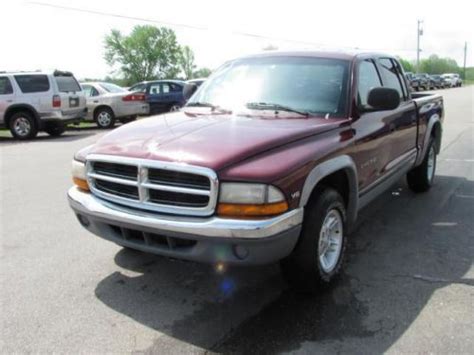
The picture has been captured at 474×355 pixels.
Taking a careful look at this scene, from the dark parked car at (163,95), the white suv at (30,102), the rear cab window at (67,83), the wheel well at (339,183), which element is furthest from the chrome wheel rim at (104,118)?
the wheel well at (339,183)

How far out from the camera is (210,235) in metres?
3.09

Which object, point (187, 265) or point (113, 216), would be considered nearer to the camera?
point (113, 216)

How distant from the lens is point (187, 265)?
4.36 metres

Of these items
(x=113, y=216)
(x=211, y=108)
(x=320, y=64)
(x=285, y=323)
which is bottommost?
(x=285, y=323)

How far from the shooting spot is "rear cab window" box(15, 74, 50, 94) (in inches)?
563

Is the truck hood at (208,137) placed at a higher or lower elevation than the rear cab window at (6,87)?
lower

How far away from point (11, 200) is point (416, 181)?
17.8ft

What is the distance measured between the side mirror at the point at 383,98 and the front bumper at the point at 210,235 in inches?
58.8

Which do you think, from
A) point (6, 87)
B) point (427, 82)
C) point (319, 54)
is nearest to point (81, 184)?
point (319, 54)

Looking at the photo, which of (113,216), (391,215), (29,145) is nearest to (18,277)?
(113,216)

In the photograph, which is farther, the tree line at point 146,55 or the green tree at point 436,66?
the green tree at point 436,66

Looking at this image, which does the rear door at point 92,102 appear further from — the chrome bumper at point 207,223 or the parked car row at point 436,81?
the parked car row at point 436,81

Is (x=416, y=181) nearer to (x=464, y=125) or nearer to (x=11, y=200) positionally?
(x=11, y=200)

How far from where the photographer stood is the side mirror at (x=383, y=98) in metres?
4.23
